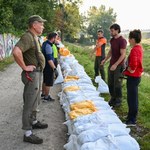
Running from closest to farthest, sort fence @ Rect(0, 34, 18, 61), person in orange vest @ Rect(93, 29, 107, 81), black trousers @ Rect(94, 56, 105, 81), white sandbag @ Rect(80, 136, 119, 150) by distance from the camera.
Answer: white sandbag @ Rect(80, 136, 119, 150) < person in orange vest @ Rect(93, 29, 107, 81) < black trousers @ Rect(94, 56, 105, 81) < fence @ Rect(0, 34, 18, 61)

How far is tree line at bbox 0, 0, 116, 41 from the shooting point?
23.4m

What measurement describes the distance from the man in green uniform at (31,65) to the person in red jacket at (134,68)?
1.71 meters

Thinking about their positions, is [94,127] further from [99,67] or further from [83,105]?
[99,67]

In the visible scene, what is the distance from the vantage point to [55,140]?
17.3ft

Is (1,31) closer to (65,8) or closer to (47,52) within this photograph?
(47,52)

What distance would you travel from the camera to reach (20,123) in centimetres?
609

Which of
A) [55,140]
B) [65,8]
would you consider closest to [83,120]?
[55,140]

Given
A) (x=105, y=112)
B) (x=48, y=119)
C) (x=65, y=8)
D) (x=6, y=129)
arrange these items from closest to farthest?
1. (x=105, y=112)
2. (x=6, y=129)
3. (x=48, y=119)
4. (x=65, y=8)

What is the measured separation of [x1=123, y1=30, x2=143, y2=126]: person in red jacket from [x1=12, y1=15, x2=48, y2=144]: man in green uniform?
171cm

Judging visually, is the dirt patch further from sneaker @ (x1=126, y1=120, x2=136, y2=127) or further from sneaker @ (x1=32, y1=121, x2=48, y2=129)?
sneaker @ (x1=126, y1=120, x2=136, y2=127)

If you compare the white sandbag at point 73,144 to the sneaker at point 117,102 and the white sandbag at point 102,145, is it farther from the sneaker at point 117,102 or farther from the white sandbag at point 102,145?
the sneaker at point 117,102

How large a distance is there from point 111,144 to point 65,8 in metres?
45.9

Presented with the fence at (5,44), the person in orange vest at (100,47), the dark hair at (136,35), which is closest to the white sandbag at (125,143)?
the dark hair at (136,35)

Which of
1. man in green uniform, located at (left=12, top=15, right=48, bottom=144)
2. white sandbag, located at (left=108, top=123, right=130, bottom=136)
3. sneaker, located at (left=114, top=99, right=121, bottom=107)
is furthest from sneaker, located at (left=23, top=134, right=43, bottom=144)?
sneaker, located at (left=114, top=99, right=121, bottom=107)
